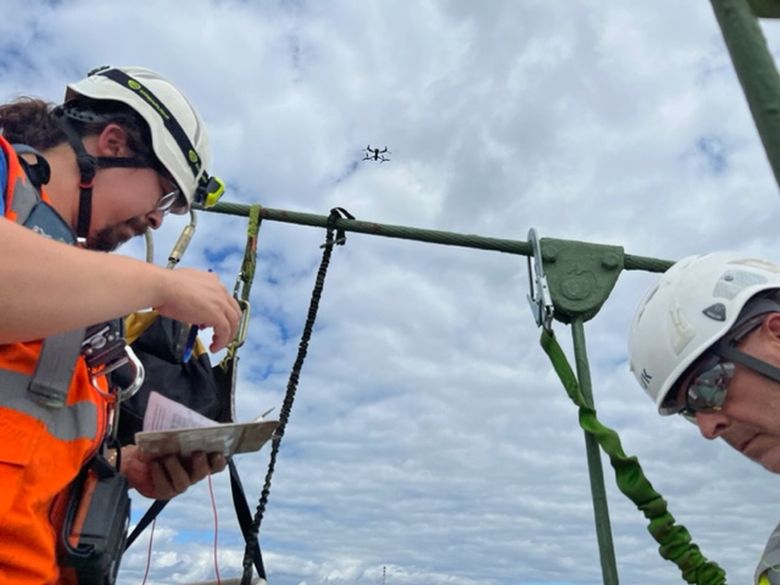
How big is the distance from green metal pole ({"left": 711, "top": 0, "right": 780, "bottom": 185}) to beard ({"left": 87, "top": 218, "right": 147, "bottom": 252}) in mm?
2295

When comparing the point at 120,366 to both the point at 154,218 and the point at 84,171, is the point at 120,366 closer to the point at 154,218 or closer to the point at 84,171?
the point at 154,218

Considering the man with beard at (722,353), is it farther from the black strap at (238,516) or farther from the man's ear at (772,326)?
the black strap at (238,516)

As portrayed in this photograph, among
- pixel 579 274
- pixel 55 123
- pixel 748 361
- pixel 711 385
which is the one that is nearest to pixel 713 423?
pixel 711 385

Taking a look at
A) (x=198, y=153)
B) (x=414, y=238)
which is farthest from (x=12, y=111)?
(x=414, y=238)

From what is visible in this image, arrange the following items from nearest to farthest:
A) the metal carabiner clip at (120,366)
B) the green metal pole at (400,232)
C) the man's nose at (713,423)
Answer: the metal carabiner clip at (120,366)
the man's nose at (713,423)
the green metal pole at (400,232)

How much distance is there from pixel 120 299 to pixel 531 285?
3039 millimetres

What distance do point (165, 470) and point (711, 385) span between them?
7.44 ft

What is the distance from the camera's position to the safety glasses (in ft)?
10.4

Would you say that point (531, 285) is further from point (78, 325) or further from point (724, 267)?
point (78, 325)

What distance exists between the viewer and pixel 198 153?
3.27m

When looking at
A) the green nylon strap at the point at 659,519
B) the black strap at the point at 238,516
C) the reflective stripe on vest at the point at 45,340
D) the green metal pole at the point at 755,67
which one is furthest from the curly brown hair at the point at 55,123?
the green nylon strap at the point at 659,519

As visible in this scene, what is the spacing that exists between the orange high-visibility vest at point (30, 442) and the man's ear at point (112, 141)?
1.47 feet

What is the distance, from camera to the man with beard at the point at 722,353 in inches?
121

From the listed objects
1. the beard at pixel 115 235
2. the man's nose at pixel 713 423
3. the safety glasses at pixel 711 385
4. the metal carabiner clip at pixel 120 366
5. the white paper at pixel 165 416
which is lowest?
the white paper at pixel 165 416
